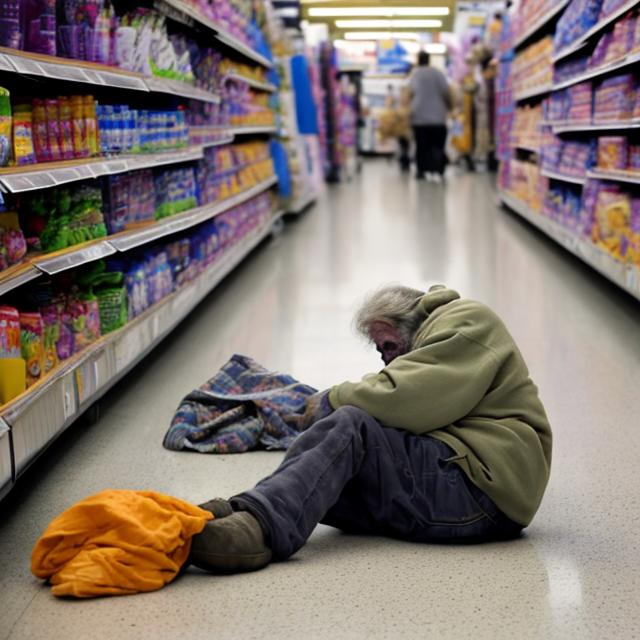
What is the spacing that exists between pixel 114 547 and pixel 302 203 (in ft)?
30.7

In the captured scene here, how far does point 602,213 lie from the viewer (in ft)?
18.6

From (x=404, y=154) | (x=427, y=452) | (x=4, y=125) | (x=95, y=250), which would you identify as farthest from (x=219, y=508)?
(x=404, y=154)

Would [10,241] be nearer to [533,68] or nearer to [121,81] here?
[121,81]

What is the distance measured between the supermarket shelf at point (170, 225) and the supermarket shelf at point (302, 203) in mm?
3191

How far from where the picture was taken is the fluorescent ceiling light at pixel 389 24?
42.1 feet

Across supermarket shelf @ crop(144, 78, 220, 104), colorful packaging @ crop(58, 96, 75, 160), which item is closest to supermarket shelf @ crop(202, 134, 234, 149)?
supermarket shelf @ crop(144, 78, 220, 104)

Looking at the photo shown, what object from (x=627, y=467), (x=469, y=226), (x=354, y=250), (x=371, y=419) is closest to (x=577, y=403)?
(x=627, y=467)

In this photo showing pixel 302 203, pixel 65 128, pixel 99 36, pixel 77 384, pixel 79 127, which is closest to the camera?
pixel 77 384

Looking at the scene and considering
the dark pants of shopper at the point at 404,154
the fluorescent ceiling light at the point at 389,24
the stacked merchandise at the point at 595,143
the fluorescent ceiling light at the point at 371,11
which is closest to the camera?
the stacked merchandise at the point at 595,143

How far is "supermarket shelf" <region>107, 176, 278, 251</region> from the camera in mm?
3780

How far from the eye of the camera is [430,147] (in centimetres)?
1562

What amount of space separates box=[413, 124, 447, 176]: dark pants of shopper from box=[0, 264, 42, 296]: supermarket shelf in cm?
1264

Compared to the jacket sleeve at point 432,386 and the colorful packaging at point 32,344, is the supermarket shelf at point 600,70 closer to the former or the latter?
the jacket sleeve at point 432,386

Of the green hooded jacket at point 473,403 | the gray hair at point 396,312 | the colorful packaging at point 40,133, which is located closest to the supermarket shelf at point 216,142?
the colorful packaging at point 40,133
